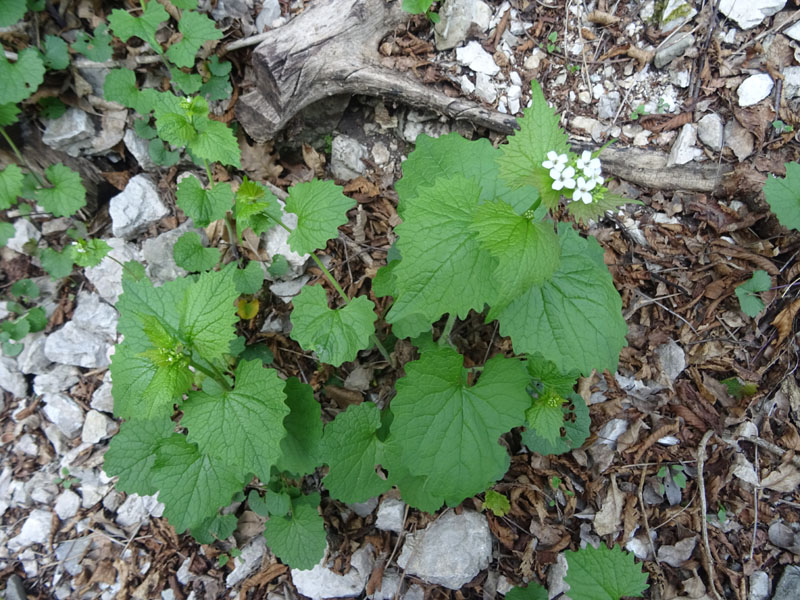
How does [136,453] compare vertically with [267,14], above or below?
below

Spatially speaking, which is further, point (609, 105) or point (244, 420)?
point (609, 105)

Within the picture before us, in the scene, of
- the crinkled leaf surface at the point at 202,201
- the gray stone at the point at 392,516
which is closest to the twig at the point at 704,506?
the gray stone at the point at 392,516

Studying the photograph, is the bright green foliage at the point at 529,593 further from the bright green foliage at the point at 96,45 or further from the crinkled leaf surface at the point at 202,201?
the bright green foliage at the point at 96,45

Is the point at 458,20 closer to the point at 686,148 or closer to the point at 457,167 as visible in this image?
the point at 457,167

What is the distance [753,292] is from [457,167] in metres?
2.04

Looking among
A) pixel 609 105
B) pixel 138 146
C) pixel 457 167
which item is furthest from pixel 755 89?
pixel 138 146

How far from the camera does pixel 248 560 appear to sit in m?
3.21

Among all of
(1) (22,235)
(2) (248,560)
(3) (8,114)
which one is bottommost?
(2) (248,560)

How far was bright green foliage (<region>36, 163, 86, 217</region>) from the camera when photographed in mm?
3572

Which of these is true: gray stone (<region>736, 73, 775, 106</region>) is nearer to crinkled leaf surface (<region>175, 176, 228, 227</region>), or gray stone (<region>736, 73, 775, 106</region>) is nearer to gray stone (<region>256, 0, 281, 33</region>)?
gray stone (<region>256, 0, 281, 33</region>)

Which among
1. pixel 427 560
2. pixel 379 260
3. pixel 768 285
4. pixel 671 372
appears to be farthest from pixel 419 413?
pixel 768 285

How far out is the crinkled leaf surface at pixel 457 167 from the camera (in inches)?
101

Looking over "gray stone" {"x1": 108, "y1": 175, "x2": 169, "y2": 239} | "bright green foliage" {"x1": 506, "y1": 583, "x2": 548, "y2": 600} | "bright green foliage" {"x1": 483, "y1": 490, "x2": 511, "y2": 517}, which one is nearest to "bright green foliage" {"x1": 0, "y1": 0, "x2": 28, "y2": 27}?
"gray stone" {"x1": 108, "y1": 175, "x2": 169, "y2": 239}

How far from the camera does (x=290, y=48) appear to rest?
3369 mm
